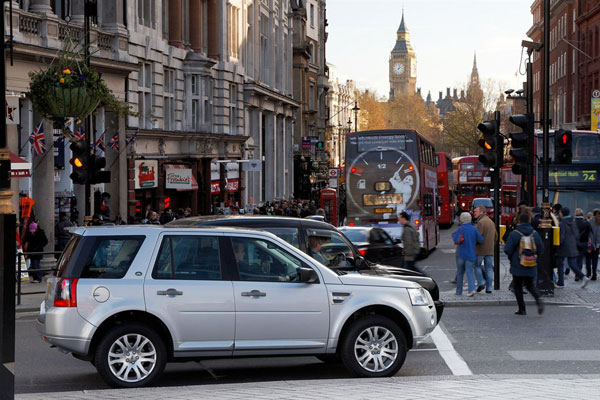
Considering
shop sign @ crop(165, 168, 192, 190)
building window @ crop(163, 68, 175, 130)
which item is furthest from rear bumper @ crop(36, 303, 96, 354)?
building window @ crop(163, 68, 175, 130)

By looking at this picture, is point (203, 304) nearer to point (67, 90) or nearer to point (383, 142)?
point (67, 90)

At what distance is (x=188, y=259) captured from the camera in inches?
444

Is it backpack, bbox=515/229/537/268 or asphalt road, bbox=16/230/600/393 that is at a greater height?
backpack, bbox=515/229/537/268

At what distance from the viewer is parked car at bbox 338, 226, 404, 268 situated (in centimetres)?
2161

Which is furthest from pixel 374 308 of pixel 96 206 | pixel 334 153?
pixel 334 153

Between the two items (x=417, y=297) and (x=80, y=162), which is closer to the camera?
(x=417, y=297)

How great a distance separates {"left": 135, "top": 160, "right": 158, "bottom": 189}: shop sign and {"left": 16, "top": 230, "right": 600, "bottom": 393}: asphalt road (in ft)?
60.7

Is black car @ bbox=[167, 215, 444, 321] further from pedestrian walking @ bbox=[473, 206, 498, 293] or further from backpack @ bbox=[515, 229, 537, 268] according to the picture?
pedestrian walking @ bbox=[473, 206, 498, 293]

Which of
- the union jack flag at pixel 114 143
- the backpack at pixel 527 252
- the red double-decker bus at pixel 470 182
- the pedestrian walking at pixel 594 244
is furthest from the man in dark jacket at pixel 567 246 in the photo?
the red double-decker bus at pixel 470 182

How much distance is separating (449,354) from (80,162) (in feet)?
33.0

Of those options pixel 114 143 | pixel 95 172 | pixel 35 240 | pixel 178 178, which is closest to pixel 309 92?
pixel 178 178

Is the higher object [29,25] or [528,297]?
[29,25]

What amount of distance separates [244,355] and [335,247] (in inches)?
147

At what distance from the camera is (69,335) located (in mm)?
10898
